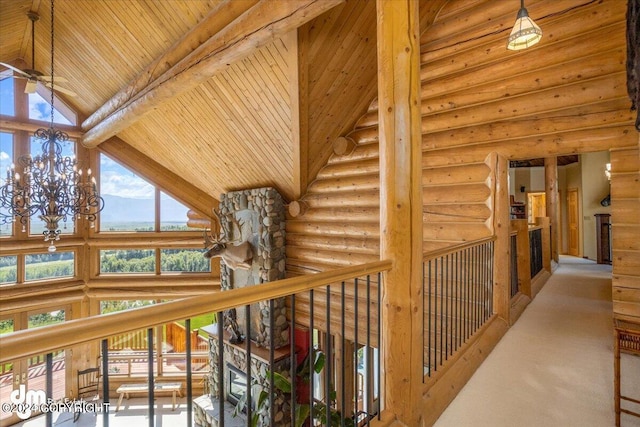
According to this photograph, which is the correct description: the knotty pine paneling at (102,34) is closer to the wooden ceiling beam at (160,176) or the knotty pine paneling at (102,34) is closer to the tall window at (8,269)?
the wooden ceiling beam at (160,176)

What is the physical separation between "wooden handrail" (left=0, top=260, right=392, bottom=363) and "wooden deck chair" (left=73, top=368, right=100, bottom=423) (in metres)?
8.72

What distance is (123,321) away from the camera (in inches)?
38.9

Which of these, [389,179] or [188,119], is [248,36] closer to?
[389,179]

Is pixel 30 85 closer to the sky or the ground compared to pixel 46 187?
closer to the sky

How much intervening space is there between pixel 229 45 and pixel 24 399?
837 centimetres

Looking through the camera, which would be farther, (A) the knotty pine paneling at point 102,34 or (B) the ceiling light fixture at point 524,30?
(A) the knotty pine paneling at point 102,34

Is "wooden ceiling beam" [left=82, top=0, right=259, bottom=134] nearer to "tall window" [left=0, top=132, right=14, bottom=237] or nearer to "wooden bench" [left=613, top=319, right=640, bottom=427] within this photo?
"tall window" [left=0, top=132, right=14, bottom=237]

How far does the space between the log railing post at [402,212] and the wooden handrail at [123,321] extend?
0.75 m

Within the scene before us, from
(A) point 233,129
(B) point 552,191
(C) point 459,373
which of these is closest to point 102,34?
(A) point 233,129

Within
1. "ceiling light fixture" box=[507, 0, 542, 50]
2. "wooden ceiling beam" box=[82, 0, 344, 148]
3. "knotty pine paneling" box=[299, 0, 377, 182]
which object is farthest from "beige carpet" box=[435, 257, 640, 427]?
"knotty pine paneling" box=[299, 0, 377, 182]

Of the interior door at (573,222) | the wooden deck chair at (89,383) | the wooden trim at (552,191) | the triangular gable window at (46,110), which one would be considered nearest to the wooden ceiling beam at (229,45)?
the triangular gable window at (46,110)

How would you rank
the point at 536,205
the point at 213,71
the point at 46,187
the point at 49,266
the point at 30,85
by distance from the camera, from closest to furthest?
the point at 213,71, the point at 46,187, the point at 30,85, the point at 49,266, the point at 536,205

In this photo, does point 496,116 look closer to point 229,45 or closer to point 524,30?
point 524,30

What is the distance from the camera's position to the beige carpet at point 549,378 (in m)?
2.19
